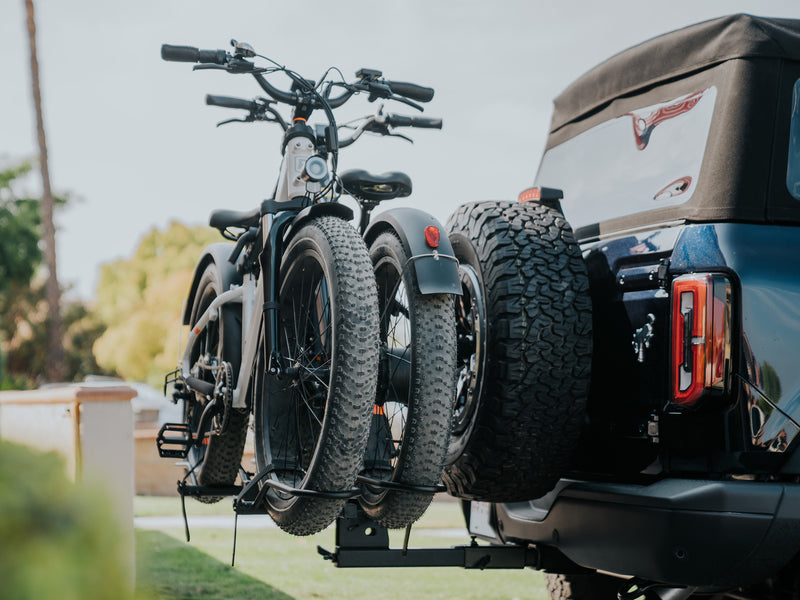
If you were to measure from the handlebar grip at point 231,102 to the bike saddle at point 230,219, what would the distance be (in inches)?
20.4

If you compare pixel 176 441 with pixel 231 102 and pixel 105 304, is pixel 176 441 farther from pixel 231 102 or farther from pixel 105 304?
pixel 105 304

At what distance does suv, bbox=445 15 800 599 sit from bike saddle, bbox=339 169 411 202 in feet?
1.00

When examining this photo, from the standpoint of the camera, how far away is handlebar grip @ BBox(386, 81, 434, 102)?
4.09m

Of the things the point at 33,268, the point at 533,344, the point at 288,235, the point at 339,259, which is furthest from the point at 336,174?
the point at 33,268

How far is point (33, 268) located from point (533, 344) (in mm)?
36259

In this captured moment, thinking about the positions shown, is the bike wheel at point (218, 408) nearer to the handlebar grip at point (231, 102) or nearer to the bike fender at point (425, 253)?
the handlebar grip at point (231, 102)

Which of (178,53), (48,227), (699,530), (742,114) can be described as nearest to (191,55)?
(178,53)

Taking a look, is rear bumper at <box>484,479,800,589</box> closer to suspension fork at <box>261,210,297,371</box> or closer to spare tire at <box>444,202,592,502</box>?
spare tire at <box>444,202,592,502</box>

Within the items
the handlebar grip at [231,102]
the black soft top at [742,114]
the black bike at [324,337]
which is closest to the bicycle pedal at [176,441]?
the black bike at [324,337]

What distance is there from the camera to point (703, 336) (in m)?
2.80

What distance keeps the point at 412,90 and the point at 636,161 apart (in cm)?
118

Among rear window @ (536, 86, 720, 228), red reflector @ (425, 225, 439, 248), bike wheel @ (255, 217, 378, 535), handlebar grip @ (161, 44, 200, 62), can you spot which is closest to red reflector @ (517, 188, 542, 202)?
rear window @ (536, 86, 720, 228)

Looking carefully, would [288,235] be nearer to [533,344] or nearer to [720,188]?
[533,344]

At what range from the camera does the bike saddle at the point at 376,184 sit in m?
3.67
